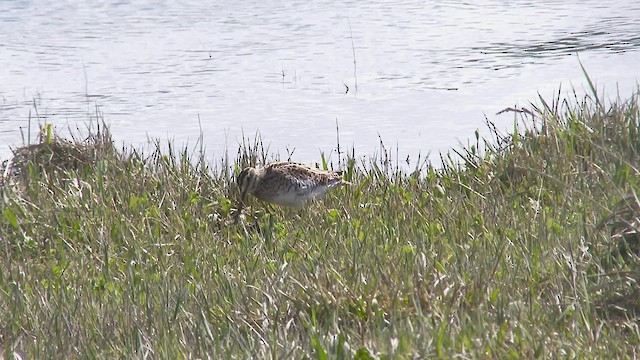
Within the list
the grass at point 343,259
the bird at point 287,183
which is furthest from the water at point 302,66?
the bird at point 287,183

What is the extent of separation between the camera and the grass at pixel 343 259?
4891mm

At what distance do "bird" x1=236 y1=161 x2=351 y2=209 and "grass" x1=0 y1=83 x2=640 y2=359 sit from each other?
0.15 meters

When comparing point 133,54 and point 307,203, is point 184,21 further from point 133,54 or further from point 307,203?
point 307,203

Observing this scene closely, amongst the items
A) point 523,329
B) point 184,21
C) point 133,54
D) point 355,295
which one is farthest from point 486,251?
point 184,21

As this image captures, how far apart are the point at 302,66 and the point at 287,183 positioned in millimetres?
6728

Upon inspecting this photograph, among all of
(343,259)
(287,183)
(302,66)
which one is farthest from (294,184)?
(302,66)

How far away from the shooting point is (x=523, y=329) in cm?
455

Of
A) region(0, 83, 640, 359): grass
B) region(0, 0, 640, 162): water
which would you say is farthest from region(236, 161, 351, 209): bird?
region(0, 0, 640, 162): water

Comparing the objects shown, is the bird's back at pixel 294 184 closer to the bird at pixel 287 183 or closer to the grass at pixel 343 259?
the bird at pixel 287 183

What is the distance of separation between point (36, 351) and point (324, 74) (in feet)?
31.9

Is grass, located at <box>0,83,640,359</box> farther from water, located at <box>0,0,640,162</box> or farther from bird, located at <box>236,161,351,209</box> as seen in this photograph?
water, located at <box>0,0,640,162</box>

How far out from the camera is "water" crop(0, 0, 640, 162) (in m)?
12.4

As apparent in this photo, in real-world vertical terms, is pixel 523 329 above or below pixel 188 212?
above

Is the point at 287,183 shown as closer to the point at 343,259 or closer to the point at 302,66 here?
the point at 343,259
